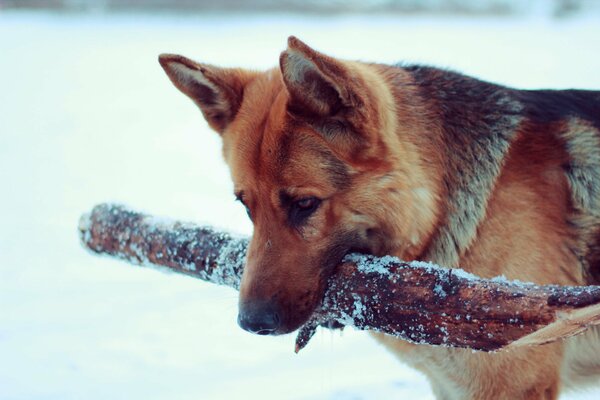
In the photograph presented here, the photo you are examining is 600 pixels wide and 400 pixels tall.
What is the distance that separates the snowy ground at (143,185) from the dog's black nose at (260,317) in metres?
1.35

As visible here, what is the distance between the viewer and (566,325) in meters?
2.37

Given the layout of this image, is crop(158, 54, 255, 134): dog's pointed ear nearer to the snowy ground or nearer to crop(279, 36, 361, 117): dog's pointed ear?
crop(279, 36, 361, 117): dog's pointed ear

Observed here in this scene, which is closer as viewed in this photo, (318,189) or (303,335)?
(318,189)

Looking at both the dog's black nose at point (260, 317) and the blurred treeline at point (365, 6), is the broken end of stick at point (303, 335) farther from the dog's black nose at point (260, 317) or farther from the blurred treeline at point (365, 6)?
the blurred treeline at point (365, 6)

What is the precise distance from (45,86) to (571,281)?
33.8 ft

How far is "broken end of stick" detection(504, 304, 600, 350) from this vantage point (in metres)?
2.29

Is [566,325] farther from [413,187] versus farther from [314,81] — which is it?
[314,81]

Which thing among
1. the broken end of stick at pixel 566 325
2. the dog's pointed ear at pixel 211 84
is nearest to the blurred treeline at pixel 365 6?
the dog's pointed ear at pixel 211 84

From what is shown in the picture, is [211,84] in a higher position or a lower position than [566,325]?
higher

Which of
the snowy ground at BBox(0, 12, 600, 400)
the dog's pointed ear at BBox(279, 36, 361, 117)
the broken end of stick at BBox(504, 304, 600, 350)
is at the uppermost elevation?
the dog's pointed ear at BBox(279, 36, 361, 117)

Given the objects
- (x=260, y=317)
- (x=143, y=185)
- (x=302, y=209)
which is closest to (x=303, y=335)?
(x=260, y=317)

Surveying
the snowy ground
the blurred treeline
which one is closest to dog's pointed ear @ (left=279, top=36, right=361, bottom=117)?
the snowy ground

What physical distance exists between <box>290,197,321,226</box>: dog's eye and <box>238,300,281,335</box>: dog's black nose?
1.28 feet

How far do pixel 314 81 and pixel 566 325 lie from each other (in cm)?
135
